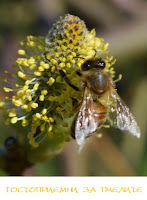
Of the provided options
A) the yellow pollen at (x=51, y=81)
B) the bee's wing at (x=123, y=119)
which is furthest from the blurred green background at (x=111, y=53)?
the yellow pollen at (x=51, y=81)

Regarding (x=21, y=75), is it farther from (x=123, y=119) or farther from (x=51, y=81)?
(x=123, y=119)

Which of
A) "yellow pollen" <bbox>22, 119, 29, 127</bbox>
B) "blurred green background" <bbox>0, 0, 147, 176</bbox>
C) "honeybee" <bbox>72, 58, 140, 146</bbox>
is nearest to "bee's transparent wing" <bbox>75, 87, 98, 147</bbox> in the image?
"honeybee" <bbox>72, 58, 140, 146</bbox>

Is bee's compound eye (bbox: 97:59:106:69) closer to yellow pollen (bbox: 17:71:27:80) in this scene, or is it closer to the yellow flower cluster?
the yellow flower cluster

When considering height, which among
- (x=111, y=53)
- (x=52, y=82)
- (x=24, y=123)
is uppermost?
(x=111, y=53)

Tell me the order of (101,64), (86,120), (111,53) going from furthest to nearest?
(111,53) < (101,64) < (86,120)

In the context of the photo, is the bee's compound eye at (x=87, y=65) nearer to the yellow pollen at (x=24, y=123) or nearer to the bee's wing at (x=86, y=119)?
the bee's wing at (x=86, y=119)

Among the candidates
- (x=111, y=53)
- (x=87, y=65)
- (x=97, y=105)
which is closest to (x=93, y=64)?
(x=87, y=65)
